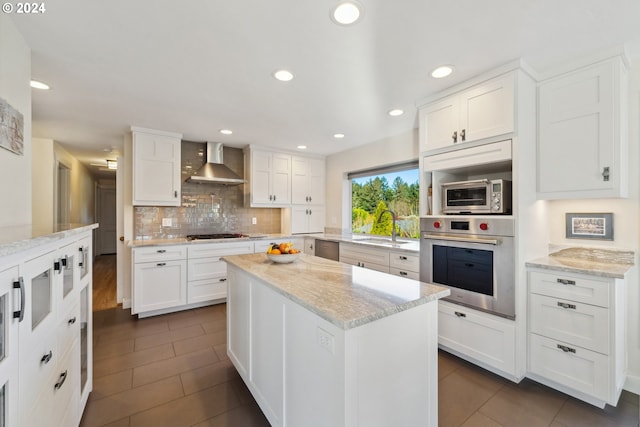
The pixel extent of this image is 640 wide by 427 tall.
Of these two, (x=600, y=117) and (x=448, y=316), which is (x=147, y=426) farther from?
(x=600, y=117)

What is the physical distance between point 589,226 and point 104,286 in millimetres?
6696

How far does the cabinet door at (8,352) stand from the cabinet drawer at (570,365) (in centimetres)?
286

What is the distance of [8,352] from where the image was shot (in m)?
0.86

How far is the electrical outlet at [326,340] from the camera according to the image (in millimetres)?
1136

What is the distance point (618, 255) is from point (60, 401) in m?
3.61

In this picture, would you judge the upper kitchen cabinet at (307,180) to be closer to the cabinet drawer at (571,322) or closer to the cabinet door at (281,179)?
the cabinet door at (281,179)

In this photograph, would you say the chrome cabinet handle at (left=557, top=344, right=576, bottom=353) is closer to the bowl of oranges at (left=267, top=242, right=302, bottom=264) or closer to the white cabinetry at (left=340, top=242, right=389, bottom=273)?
the white cabinetry at (left=340, top=242, right=389, bottom=273)

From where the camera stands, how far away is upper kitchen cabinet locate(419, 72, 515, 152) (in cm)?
207

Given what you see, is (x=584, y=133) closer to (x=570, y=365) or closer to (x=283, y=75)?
(x=570, y=365)

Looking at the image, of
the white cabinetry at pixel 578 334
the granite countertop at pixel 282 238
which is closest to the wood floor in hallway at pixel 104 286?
the granite countertop at pixel 282 238

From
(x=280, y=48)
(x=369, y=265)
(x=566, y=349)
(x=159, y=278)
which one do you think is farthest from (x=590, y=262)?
(x=159, y=278)

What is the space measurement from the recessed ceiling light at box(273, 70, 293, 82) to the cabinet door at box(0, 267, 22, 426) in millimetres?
1912

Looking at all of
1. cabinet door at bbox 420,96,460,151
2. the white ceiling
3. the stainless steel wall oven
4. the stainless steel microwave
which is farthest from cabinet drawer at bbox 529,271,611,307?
the white ceiling

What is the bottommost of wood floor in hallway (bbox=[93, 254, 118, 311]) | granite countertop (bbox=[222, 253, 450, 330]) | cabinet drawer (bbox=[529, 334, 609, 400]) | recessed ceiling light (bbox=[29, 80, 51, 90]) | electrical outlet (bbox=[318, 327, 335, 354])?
wood floor in hallway (bbox=[93, 254, 118, 311])
